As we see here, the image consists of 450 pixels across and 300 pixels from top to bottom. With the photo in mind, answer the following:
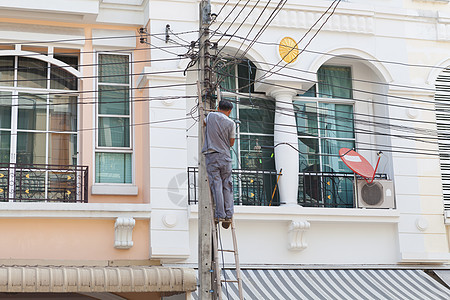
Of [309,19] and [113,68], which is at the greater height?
[309,19]

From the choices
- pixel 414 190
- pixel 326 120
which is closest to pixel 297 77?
pixel 326 120

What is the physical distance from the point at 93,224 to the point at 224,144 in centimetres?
315

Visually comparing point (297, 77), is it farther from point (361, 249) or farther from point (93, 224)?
point (93, 224)

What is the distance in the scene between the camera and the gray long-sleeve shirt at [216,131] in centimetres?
1112

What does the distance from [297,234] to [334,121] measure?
2720 millimetres

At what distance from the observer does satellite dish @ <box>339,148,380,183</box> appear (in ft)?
46.8

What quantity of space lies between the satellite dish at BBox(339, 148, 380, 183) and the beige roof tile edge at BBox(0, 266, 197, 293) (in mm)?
3558

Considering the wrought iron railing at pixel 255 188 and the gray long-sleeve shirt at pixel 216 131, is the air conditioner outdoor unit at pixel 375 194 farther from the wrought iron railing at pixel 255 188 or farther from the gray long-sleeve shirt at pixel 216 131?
the gray long-sleeve shirt at pixel 216 131

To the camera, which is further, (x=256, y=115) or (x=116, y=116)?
(x=256, y=115)

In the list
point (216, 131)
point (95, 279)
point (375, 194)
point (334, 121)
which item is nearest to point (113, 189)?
point (95, 279)

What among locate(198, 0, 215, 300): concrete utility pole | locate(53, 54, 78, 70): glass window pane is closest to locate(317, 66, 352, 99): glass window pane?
locate(198, 0, 215, 300): concrete utility pole

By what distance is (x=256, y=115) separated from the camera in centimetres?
1513

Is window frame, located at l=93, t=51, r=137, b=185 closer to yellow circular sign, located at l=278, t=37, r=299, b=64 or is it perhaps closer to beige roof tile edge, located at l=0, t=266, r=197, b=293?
beige roof tile edge, located at l=0, t=266, r=197, b=293

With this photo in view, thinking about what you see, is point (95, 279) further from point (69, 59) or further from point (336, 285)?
point (69, 59)
